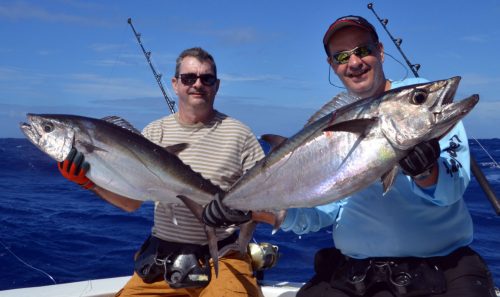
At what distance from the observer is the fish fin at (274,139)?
2.96 m

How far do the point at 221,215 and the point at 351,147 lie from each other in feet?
3.14

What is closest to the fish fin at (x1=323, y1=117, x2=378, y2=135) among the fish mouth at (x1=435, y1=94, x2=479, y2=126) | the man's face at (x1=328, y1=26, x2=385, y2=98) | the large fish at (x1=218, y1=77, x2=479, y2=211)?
the large fish at (x1=218, y1=77, x2=479, y2=211)

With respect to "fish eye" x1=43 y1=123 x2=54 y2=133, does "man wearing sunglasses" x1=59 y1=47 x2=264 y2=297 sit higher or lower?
lower

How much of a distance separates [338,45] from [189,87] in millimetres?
1237

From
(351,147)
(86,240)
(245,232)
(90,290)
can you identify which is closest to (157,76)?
(86,240)

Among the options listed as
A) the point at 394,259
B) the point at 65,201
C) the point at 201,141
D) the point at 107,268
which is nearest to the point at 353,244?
the point at 394,259

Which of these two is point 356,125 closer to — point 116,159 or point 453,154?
point 453,154

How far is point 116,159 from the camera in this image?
338 centimetres

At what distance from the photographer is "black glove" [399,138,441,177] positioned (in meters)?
2.41

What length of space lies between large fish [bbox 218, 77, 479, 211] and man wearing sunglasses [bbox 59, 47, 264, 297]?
1.04 metres

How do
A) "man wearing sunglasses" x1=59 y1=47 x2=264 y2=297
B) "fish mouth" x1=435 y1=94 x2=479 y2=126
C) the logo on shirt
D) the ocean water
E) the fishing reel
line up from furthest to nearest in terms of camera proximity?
the ocean water → the fishing reel → "man wearing sunglasses" x1=59 y1=47 x2=264 y2=297 → the logo on shirt → "fish mouth" x1=435 y1=94 x2=479 y2=126

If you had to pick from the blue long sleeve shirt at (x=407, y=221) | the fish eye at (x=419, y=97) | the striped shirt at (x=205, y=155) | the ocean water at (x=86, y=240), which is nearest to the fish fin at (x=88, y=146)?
the striped shirt at (x=205, y=155)

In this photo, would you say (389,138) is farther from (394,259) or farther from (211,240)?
(211,240)

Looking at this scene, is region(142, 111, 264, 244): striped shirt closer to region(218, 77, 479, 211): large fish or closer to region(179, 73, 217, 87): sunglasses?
region(179, 73, 217, 87): sunglasses
